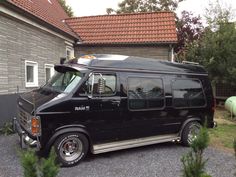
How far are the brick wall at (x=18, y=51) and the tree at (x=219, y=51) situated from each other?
8.61m

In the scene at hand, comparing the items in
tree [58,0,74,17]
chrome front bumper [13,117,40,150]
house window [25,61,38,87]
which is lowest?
chrome front bumper [13,117,40,150]

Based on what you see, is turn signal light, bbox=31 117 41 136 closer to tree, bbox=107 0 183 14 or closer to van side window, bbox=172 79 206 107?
van side window, bbox=172 79 206 107

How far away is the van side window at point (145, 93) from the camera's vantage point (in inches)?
254

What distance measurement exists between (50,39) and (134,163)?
8053 mm

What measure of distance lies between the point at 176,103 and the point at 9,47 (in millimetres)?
5785

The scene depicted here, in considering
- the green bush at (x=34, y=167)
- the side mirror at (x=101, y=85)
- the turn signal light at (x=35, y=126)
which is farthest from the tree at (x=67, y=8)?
the green bush at (x=34, y=167)

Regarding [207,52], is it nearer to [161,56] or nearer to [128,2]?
[161,56]

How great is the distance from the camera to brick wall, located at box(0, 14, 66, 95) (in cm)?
875

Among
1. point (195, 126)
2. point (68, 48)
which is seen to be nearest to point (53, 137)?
point (195, 126)

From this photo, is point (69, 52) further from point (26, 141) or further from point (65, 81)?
point (26, 141)

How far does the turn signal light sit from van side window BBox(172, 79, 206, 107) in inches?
140

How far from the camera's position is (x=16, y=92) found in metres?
9.45

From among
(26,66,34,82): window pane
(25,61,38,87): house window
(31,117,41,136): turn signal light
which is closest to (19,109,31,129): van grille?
(31,117,41,136): turn signal light

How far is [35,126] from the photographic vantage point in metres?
5.21
